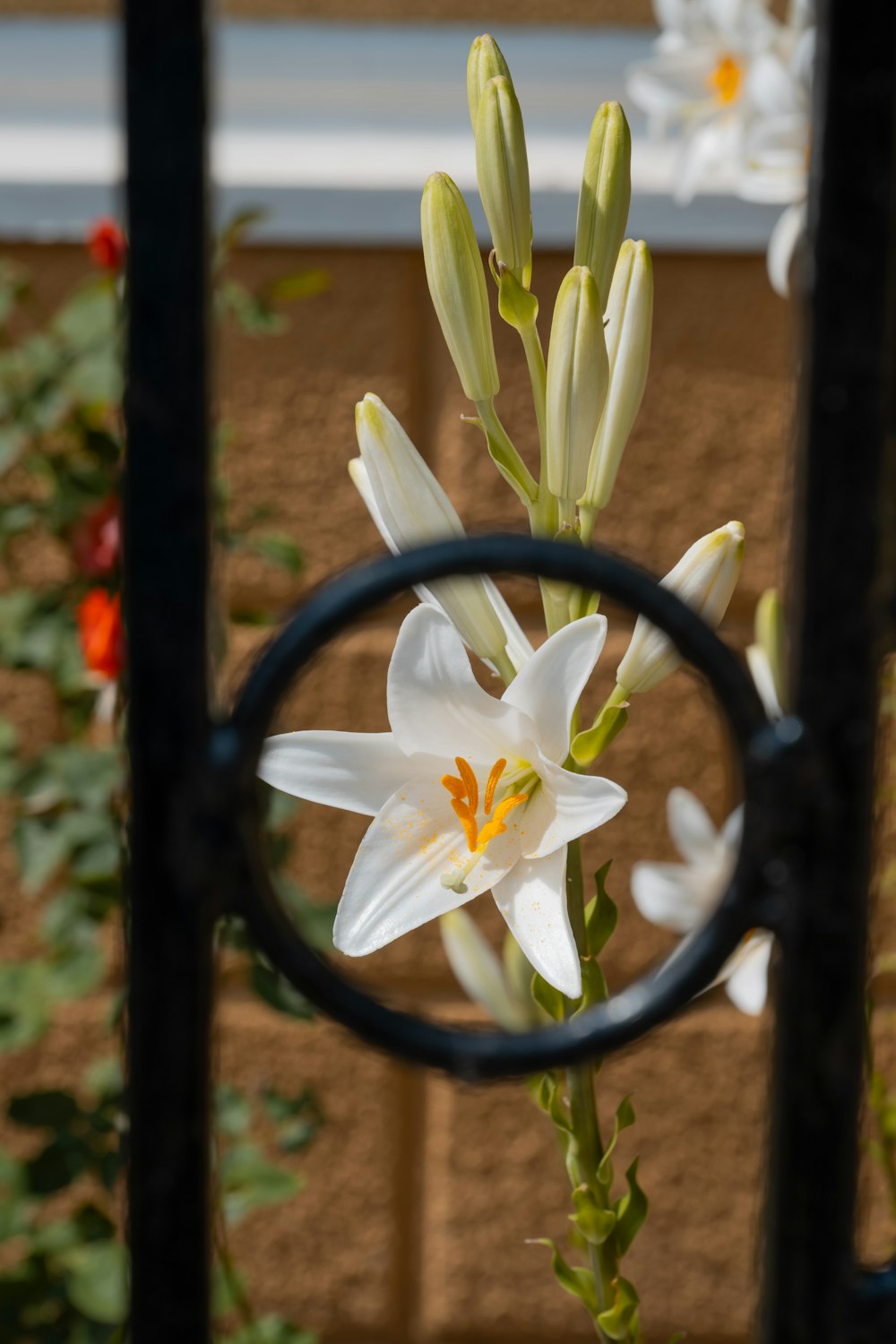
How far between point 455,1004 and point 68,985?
396 mm

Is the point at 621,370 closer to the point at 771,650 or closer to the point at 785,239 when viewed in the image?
the point at 771,650

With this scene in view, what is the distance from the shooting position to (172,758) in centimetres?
23

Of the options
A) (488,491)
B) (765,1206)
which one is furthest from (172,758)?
(488,491)

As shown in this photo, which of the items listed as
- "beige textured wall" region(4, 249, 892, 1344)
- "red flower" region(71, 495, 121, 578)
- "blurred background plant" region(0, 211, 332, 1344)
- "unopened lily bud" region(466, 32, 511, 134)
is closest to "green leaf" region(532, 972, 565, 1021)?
"unopened lily bud" region(466, 32, 511, 134)

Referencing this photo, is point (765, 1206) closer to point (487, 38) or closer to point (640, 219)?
point (487, 38)

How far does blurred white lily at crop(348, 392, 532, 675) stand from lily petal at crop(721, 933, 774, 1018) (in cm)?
19

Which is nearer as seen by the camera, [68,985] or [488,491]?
[68,985]

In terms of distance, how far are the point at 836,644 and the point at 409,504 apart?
14 centimetres

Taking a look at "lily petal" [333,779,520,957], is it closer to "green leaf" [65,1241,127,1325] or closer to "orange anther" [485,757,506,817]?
"orange anther" [485,757,506,817]

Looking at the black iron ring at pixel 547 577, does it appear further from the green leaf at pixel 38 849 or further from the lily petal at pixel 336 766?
the green leaf at pixel 38 849

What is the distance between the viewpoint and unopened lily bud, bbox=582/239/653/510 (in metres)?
0.34

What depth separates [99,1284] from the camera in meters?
0.75

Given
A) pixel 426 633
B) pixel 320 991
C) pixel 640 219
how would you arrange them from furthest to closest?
pixel 640 219
pixel 426 633
pixel 320 991

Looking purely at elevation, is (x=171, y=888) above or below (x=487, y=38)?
below
